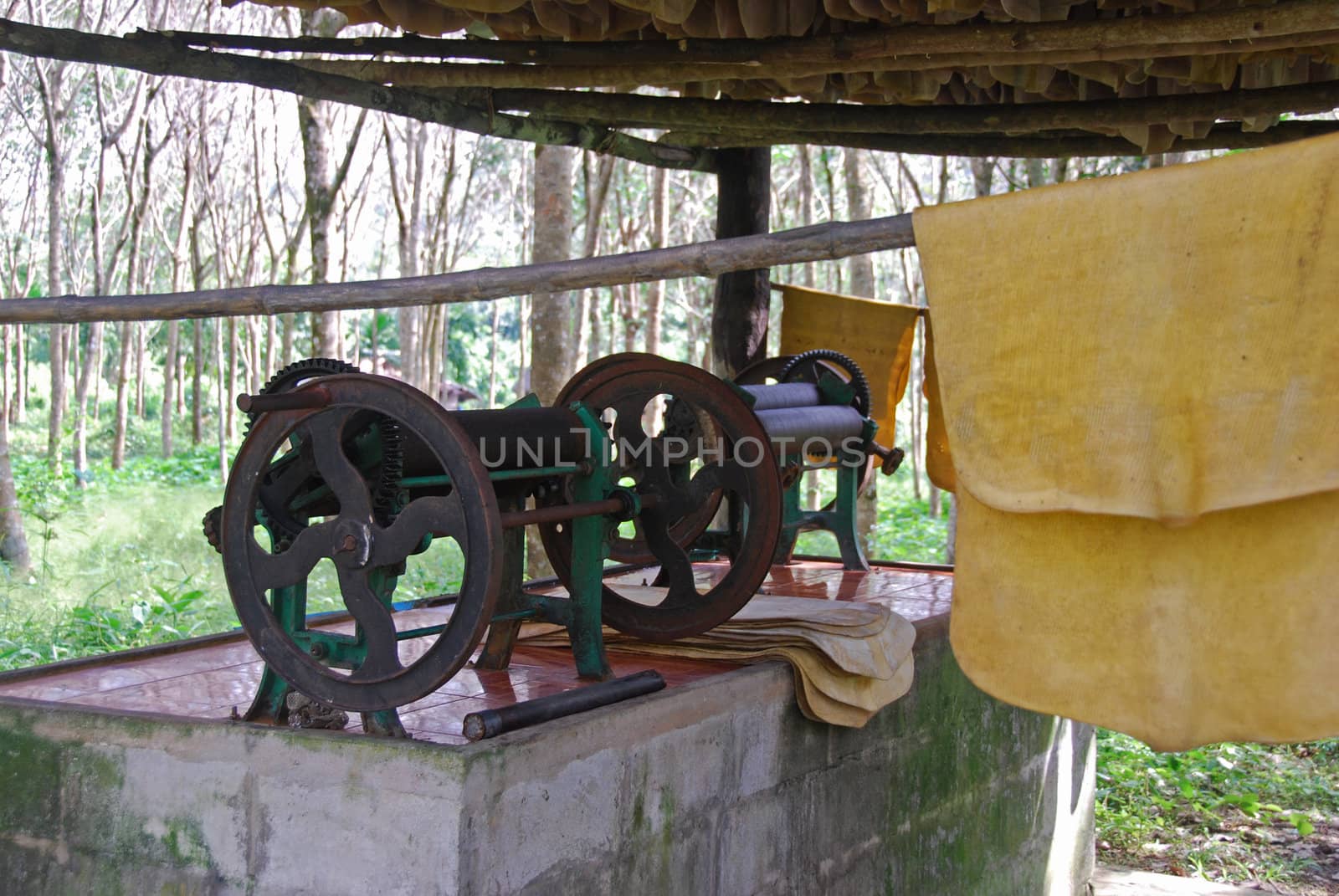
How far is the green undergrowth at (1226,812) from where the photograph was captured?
20.4ft

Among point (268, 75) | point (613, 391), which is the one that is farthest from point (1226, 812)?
point (268, 75)

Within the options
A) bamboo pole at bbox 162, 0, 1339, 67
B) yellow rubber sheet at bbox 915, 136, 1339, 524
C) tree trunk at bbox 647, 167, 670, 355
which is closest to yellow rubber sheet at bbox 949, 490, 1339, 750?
yellow rubber sheet at bbox 915, 136, 1339, 524

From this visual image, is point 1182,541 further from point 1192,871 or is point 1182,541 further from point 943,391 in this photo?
point 1192,871

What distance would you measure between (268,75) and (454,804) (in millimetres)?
2850

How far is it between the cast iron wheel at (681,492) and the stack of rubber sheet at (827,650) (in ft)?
0.24

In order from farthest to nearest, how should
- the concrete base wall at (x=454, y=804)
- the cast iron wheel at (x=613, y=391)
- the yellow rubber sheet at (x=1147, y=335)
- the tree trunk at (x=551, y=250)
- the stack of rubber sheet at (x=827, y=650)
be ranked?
the tree trunk at (x=551, y=250)
the cast iron wheel at (x=613, y=391)
the stack of rubber sheet at (x=827, y=650)
the concrete base wall at (x=454, y=804)
the yellow rubber sheet at (x=1147, y=335)

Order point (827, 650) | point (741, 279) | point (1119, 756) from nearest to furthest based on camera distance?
1. point (827, 650)
2. point (741, 279)
3. point (1119, 756)

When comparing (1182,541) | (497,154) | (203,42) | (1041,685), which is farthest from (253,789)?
(497,154)

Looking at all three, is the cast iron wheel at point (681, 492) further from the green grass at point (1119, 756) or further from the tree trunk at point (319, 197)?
the tree trunk at point (319, 197)

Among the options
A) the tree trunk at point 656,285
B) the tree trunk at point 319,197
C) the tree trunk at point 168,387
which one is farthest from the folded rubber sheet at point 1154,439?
the tree trunk at point 168,387

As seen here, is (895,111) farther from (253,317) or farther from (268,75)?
(253,317)

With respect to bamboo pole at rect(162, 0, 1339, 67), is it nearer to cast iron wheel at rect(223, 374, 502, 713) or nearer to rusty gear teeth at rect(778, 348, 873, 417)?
cast iron wheel at rect(223, 374, 502, 713)

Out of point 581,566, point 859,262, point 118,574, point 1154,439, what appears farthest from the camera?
point 859,262

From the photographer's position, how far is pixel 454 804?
2803 mm
